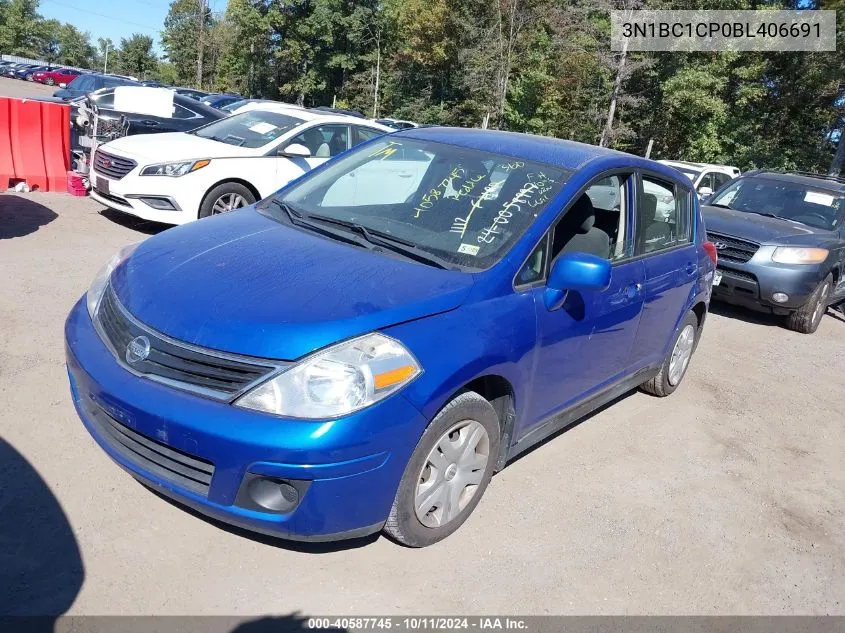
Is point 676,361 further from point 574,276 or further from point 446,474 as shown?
point 446,474

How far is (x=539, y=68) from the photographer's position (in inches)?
1540

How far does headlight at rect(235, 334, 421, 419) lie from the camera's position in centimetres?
270

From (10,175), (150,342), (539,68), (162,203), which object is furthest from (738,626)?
(539,68)

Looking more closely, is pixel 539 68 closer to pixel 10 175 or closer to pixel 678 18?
pixel 678 18

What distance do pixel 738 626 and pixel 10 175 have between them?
9.65 metres

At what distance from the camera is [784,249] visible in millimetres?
8328

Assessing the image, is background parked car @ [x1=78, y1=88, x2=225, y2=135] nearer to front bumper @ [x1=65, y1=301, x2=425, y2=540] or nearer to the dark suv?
the dark suv

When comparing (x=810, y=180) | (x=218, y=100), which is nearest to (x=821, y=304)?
(x=810, y=180)

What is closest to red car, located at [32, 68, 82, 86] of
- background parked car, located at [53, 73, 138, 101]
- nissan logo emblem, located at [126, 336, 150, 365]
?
background parked car, located at [53, 73, 138, 101]

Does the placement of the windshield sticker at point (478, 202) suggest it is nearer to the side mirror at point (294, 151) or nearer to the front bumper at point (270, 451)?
the front bumper at point (270, 451)

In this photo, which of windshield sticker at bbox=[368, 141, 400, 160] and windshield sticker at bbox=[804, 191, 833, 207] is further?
windshield sticker at bbox=[804, 191, 833, 207]

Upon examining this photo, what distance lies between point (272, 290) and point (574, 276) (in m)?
1.43

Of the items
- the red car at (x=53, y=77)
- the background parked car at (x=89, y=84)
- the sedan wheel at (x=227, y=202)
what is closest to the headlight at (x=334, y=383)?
the sedan wheel at (x=227, y=202)

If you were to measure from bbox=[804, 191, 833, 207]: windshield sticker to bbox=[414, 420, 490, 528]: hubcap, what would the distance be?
26.2 ft
